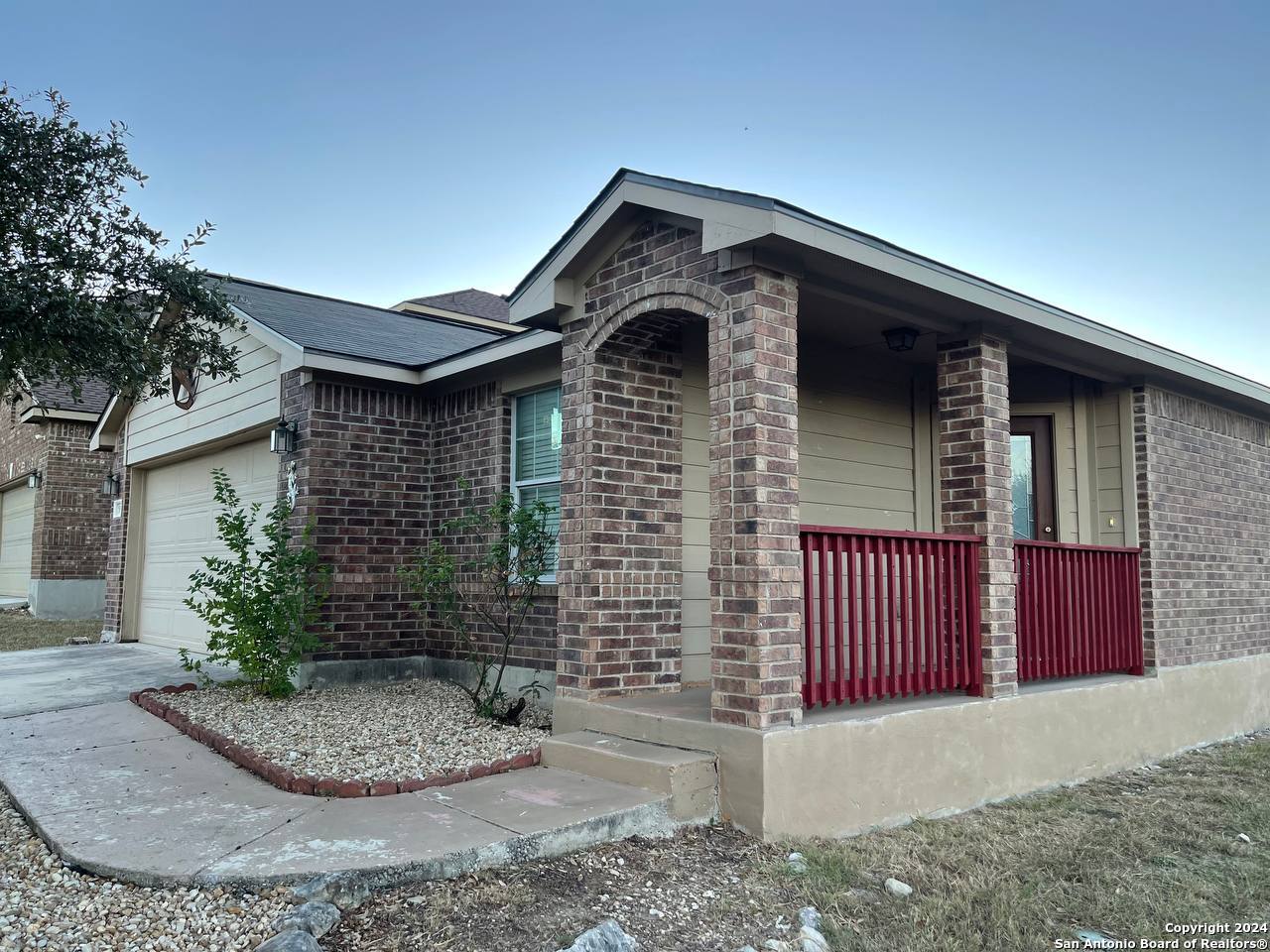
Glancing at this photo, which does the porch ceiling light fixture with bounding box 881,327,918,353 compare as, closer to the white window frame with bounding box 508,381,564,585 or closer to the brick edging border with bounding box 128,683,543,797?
the white window frame with bounding box 508,381,564,585

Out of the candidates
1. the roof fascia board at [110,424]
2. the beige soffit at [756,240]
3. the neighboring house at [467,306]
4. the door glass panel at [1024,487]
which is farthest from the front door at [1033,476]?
the neighboring house at [467,306]

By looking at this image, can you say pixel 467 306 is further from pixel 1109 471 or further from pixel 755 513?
pixel 755 513

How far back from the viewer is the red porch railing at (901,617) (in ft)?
15.5

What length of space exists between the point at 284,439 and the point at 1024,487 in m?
6.28

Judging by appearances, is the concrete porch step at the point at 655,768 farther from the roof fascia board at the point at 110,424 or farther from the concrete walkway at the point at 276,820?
the roof fascia board at the point at 110,424

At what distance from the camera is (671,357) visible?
227 inches

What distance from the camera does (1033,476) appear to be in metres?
7.55

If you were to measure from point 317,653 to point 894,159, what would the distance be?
27.1 ft

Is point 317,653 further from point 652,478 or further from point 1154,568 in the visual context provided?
point 1154,568

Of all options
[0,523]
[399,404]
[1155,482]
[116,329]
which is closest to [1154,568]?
[1155,482]

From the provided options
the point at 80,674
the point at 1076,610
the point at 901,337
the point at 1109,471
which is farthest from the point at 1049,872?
the point at 80,674

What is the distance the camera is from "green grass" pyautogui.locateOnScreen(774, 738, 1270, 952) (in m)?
3.39

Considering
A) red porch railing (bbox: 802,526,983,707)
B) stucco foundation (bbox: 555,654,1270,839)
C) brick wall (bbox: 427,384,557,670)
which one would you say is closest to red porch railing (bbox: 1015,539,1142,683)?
stucco foundation (bbox: 555,654,1270,839)

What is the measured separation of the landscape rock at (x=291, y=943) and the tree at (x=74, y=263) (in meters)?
2.90
